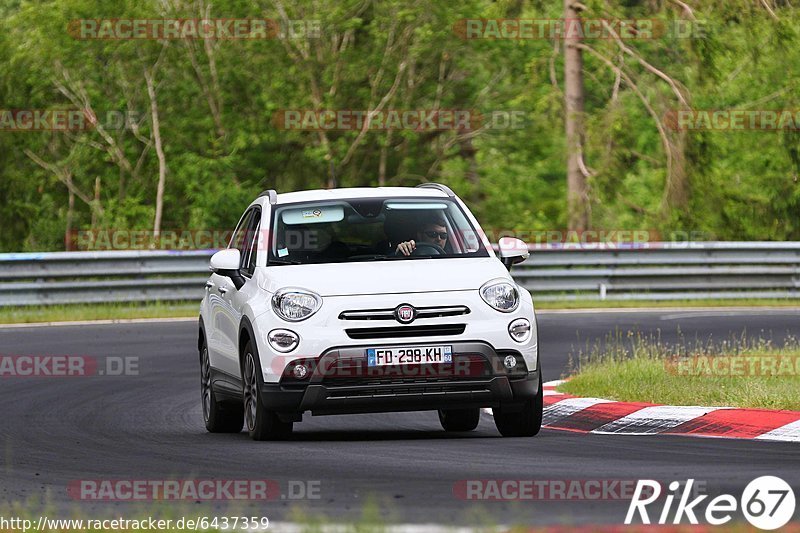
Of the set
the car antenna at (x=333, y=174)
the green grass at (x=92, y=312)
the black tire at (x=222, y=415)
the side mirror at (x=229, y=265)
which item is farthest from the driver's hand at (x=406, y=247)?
the car antenna at (x=333, y=174)

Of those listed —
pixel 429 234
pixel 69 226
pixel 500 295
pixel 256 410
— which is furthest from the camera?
pixel 69 226

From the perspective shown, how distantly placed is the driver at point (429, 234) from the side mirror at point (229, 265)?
1.12m

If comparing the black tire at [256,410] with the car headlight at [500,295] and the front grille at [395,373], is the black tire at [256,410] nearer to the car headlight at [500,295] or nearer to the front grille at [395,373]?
the front grille at [395,373]

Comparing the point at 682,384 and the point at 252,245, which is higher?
the point at 252,245

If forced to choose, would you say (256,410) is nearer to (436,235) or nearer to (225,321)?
(225,321)

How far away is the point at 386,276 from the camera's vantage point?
35.2 feet

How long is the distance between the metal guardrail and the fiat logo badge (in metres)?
16.0

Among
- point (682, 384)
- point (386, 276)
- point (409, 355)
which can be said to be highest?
point (386, 276)

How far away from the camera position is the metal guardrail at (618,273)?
26188 millimetres

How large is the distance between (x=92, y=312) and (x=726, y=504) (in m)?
18.9

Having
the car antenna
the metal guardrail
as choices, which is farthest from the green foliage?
the metal guardrail

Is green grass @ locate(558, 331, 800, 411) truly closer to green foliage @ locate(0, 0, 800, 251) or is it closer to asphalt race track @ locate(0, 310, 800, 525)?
asphalt race track @ locate(0, 310, 800, 525)

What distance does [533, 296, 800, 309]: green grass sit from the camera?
89.3 ft

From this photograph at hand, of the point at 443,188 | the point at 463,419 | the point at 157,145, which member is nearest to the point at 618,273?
the point at 157,145
